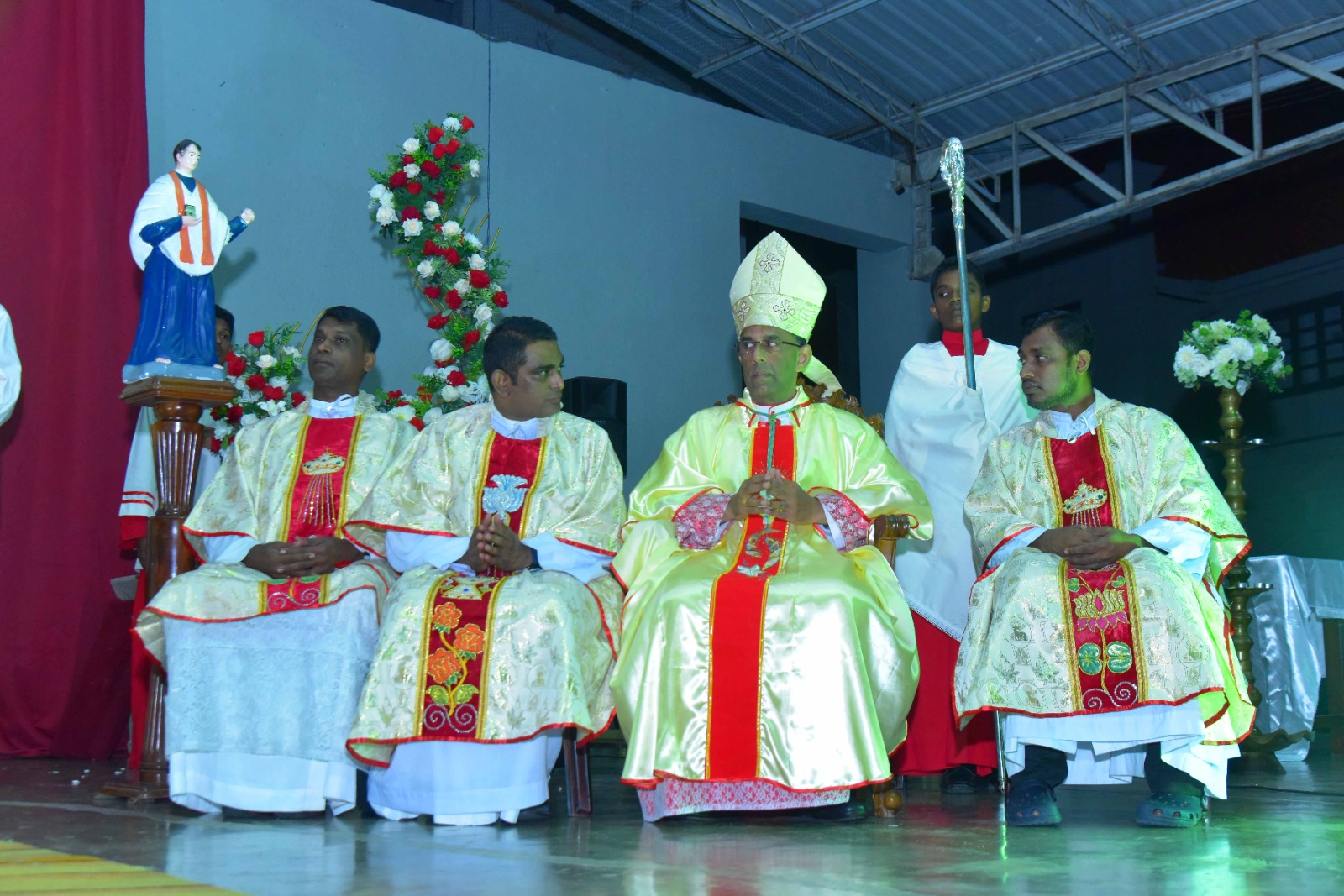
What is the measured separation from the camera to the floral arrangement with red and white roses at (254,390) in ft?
21.4

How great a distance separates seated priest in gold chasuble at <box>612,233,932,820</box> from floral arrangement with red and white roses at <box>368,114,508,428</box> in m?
2.26

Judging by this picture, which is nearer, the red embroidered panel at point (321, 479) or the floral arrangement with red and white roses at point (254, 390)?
the red embroidered panel at point (321, 479)

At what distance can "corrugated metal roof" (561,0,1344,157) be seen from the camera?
9.00m

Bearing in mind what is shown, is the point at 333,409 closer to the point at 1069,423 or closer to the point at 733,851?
the point at 733,851

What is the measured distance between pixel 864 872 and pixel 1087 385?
88.6 inches

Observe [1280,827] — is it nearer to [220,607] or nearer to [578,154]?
[220,607]

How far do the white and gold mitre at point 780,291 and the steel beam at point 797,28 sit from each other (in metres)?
5.16

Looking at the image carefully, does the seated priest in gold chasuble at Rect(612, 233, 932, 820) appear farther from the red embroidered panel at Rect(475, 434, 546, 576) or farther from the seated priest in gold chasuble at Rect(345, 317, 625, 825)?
the red embroidered panel at Rect(475, 434, 546, 576)

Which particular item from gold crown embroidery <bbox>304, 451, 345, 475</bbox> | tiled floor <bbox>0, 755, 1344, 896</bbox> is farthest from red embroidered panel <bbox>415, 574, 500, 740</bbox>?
gold crown embroidery <bbox>304, 451, 345, 475</bbox>

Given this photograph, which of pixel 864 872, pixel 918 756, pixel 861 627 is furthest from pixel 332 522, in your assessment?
pixel 864 872

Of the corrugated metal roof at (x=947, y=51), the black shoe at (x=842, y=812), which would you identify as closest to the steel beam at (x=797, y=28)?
the corrugated metal roof at (x=947, y=51)

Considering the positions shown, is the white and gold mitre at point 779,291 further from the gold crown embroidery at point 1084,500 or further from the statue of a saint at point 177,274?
the statue of a saint at point 177,274

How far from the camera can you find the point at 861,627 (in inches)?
164

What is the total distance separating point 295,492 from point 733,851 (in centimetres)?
227
